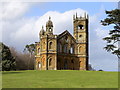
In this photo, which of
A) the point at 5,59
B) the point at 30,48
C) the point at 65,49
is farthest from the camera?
the point at 30,48

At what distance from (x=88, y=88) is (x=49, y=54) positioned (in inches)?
1886

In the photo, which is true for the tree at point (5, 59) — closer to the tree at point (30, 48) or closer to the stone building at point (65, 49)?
the stone building at point (65, 49)

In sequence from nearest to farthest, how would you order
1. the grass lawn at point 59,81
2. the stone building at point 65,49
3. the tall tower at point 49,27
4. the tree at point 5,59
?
the grass lawn at point 59,81 → the tree at point 5,59 → the stone building at point 65,49 → the tall tower at point 49,27

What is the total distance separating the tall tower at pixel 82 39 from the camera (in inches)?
2795

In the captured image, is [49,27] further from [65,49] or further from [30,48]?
[30,48]

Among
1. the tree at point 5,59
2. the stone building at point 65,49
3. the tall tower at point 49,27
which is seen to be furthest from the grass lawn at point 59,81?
the tall tower at point 49,27

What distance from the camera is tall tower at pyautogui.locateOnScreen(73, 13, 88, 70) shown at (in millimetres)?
71000

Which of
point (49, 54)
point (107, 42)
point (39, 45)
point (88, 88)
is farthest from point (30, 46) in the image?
point (88, 88)

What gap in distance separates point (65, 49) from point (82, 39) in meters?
5.79

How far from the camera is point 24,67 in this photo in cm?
8306

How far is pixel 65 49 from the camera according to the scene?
69.1 meters

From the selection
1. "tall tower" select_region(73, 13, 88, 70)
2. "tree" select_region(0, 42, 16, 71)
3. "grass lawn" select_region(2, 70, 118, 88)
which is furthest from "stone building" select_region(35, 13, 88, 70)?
"grass lawn" select_region(2, 70, 118, 88)

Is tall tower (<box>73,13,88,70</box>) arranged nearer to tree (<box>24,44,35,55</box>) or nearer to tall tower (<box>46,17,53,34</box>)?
tall tower (<box>46,17,53,34</box>)

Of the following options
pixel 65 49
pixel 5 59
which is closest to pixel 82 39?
pixel 65 49
